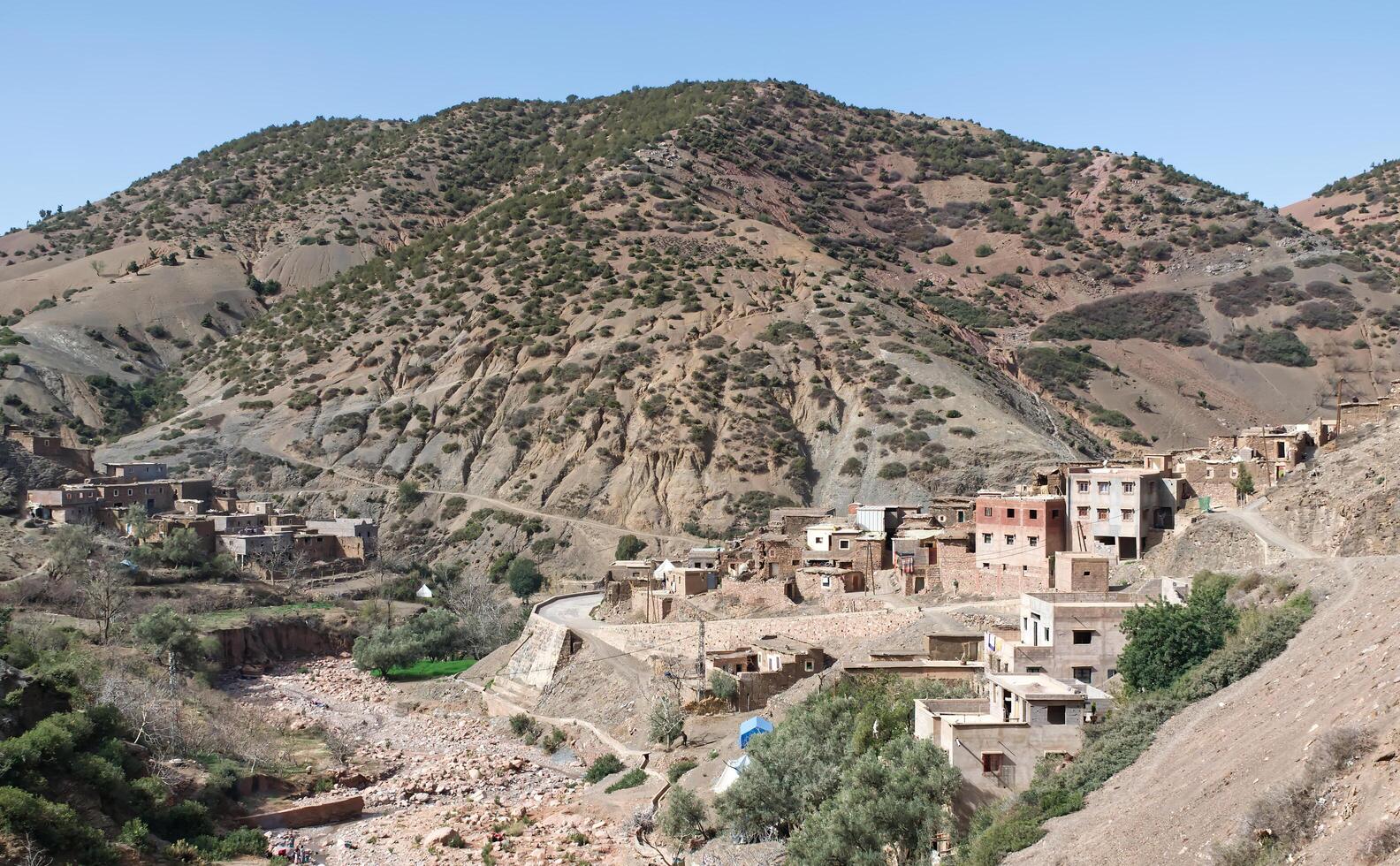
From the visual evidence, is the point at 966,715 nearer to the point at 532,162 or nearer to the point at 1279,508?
the point at 1279,508

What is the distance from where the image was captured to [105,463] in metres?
64.6

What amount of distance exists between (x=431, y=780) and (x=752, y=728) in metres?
A: 8.87

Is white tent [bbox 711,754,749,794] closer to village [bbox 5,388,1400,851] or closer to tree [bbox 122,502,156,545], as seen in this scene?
village [bbox 5,388,1400,851]

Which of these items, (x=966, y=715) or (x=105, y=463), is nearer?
(x=966, y=715)

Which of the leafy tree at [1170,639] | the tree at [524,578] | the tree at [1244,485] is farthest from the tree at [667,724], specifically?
the tree at [524,578]

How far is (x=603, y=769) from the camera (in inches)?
1233

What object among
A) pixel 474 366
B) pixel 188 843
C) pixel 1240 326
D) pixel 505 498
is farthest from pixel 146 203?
pixel 188 843

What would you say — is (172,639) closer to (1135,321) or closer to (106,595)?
Result: (106,595)

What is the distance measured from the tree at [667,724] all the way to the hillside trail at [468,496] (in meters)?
23.4

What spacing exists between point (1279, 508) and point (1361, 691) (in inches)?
647

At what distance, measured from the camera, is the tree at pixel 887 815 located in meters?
18.6

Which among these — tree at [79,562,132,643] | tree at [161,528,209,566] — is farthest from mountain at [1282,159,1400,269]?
tree at [79,562,132,643]

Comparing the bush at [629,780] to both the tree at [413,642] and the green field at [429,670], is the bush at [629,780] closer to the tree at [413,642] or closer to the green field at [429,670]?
the green field at [429,670]

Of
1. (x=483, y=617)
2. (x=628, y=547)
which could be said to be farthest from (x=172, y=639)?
(x=628, y=547)
